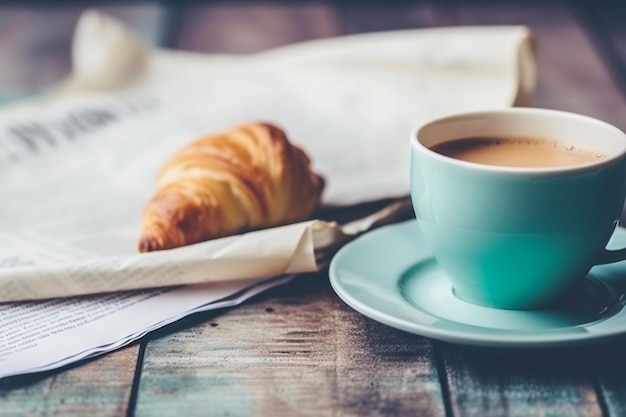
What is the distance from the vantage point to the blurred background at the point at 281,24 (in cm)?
123

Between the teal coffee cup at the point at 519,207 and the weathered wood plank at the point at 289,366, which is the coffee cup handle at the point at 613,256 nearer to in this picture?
the teal coffee cup at the point at 519,207

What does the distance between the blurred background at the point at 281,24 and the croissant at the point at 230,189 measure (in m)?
0.45

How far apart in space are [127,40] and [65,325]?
631 millimetres

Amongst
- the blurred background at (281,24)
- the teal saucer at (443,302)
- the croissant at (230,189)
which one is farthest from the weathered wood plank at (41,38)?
the teal saucer at (443,302)

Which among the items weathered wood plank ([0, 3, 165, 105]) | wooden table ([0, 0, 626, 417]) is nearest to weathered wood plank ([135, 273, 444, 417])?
wooden table ([0, 0, 626, 417])

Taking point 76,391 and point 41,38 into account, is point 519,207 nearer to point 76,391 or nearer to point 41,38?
point 76,391

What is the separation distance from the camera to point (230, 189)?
729mm

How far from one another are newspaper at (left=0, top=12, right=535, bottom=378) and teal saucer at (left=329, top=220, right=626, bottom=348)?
39 millimetres

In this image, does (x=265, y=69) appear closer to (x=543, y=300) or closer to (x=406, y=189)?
(x=406, y=189)

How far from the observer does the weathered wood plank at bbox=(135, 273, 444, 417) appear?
1.70 ft

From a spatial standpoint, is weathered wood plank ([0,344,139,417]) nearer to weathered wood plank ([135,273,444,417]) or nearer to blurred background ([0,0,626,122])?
weathered wood plank ([135,273,444,417])

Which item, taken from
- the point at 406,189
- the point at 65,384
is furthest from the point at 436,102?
the point at 65,384

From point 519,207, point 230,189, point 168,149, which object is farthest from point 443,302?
point 168,149

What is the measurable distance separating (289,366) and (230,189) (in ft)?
0.67
